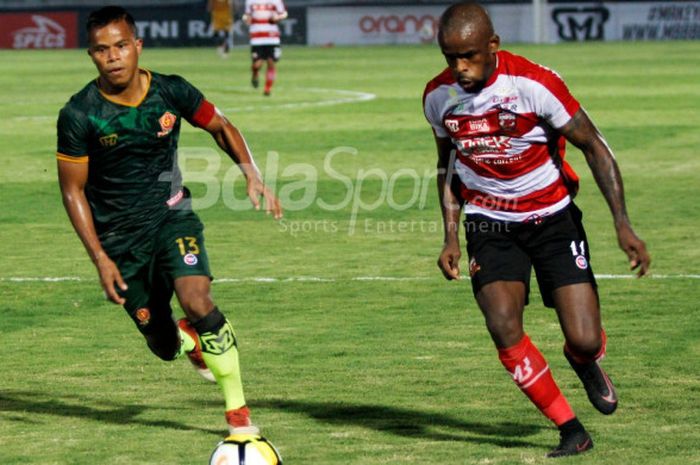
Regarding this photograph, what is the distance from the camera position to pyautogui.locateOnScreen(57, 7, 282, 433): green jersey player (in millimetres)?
7090

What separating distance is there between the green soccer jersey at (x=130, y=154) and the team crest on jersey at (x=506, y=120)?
1465 millimetres

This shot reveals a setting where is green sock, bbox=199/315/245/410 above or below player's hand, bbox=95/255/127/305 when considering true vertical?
below

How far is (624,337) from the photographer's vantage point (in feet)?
31.2

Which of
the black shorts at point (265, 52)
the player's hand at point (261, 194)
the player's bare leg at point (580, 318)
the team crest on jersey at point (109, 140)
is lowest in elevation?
the black shorts at point (265, 52)

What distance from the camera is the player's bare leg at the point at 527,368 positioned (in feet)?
22.3

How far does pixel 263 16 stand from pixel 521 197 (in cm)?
2481

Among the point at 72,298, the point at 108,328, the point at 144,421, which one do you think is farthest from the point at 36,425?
the point at 72,298

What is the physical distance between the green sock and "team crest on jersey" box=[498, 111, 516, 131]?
1547 millimetres

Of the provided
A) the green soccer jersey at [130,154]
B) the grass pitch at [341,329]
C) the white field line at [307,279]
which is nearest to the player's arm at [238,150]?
the green soccer jersey at [130,154]

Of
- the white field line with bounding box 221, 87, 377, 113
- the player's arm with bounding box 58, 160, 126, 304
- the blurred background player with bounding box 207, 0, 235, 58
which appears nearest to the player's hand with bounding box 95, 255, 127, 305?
the player's arm with bounding box 58, 160, 126, 304

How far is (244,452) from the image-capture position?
6496 mm

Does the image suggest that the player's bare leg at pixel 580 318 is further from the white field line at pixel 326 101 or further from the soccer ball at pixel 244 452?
the white field line at pixel 326 101

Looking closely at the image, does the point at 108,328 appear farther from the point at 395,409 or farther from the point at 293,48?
the point at 293,48

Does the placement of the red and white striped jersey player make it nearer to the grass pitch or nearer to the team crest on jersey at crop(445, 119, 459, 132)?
Answer: the team crest on jersey at crop(445, 119, 459, 132)
